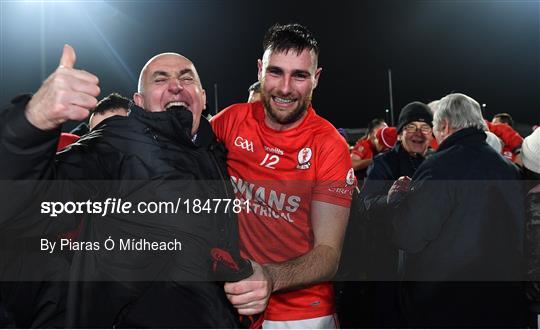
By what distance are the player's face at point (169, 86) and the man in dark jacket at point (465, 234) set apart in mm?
1393

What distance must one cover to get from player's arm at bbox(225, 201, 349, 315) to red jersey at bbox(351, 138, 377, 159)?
3575mm

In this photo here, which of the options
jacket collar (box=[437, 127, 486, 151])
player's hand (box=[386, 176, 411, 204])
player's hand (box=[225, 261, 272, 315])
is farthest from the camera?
player's hand (box=[386, 176, 411, 204])

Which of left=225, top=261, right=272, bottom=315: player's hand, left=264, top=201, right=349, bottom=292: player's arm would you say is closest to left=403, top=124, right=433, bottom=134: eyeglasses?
left=264, top=201, right=349, bottom=292: player's arm

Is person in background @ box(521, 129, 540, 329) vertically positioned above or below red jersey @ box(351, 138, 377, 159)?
below

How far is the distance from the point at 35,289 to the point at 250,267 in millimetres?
1017

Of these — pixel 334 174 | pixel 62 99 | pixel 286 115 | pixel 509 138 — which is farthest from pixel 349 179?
pixel 509 138

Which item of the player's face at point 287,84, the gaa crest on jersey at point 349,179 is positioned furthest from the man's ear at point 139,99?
the gaa crest on jersey at point 349,179

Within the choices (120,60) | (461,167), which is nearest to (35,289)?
(461,167)

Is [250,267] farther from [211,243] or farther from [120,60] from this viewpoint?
[120,60]

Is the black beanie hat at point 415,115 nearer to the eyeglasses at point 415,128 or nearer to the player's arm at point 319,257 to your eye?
the eyeglasses at point 415,128

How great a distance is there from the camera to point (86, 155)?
5.87 ft

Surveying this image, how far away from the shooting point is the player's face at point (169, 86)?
2447mm

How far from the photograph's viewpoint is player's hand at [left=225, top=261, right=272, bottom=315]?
163 centimetres

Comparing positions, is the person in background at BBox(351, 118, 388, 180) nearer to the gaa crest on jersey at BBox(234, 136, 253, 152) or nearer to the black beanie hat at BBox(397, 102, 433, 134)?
the black beanie hat at BBox(397, 102, 433, 134)
